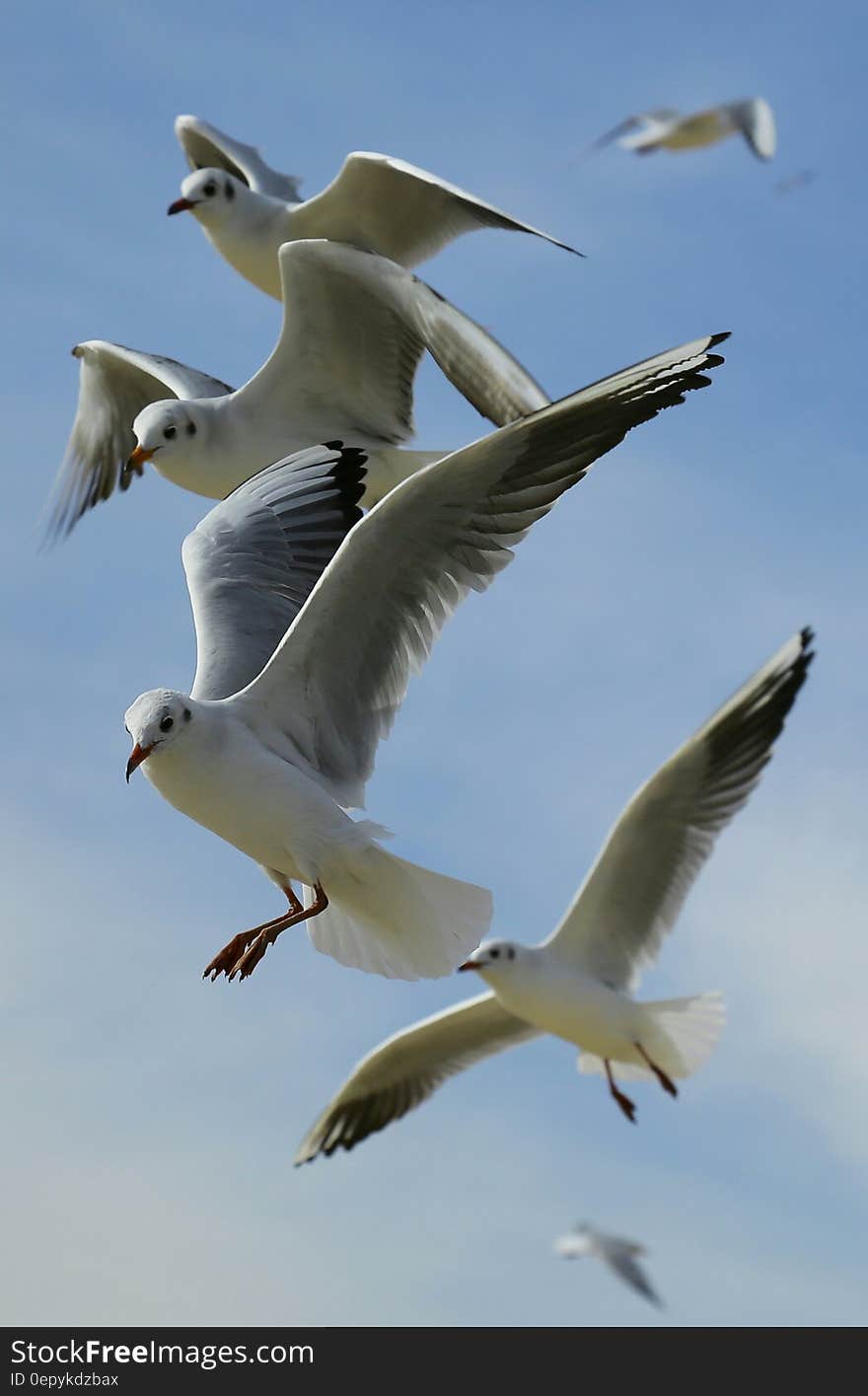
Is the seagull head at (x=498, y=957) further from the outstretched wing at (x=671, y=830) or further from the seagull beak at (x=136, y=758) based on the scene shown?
the seagull beak at (x=136, y=758)

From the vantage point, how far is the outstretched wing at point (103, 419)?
10.4m

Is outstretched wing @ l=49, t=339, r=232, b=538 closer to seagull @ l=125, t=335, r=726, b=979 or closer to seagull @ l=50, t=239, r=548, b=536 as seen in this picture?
seagull @ l=50, t=239, r=548, b=536

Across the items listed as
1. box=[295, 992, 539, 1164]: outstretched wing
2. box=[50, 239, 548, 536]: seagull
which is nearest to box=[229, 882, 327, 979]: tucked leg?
box=[50, 239, 548, 536]: seagull

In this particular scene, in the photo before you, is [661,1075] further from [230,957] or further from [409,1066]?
[230,957]

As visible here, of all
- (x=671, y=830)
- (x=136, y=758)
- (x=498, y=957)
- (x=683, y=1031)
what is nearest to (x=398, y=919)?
(x=136, y=758)

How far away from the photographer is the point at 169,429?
868 cm

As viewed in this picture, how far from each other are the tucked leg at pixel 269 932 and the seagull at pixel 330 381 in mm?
2888

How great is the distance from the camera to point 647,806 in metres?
9.24

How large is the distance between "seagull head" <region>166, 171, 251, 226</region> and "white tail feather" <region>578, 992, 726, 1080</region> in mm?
3977

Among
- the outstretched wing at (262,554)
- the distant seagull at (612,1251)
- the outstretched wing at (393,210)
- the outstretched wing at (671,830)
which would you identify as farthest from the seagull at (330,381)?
the distant seagull at (612,1251)

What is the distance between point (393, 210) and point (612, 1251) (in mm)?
7105

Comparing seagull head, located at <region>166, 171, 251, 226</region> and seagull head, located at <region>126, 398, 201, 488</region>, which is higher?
seagull head, located at <region>166, 171, 251, 226</region>

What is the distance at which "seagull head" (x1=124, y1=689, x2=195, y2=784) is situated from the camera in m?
5.59

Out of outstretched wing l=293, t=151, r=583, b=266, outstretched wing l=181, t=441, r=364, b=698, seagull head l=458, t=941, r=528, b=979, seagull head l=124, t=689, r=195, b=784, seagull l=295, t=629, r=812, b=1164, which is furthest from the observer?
seagull head l=458, t=941, r=528, b=979
